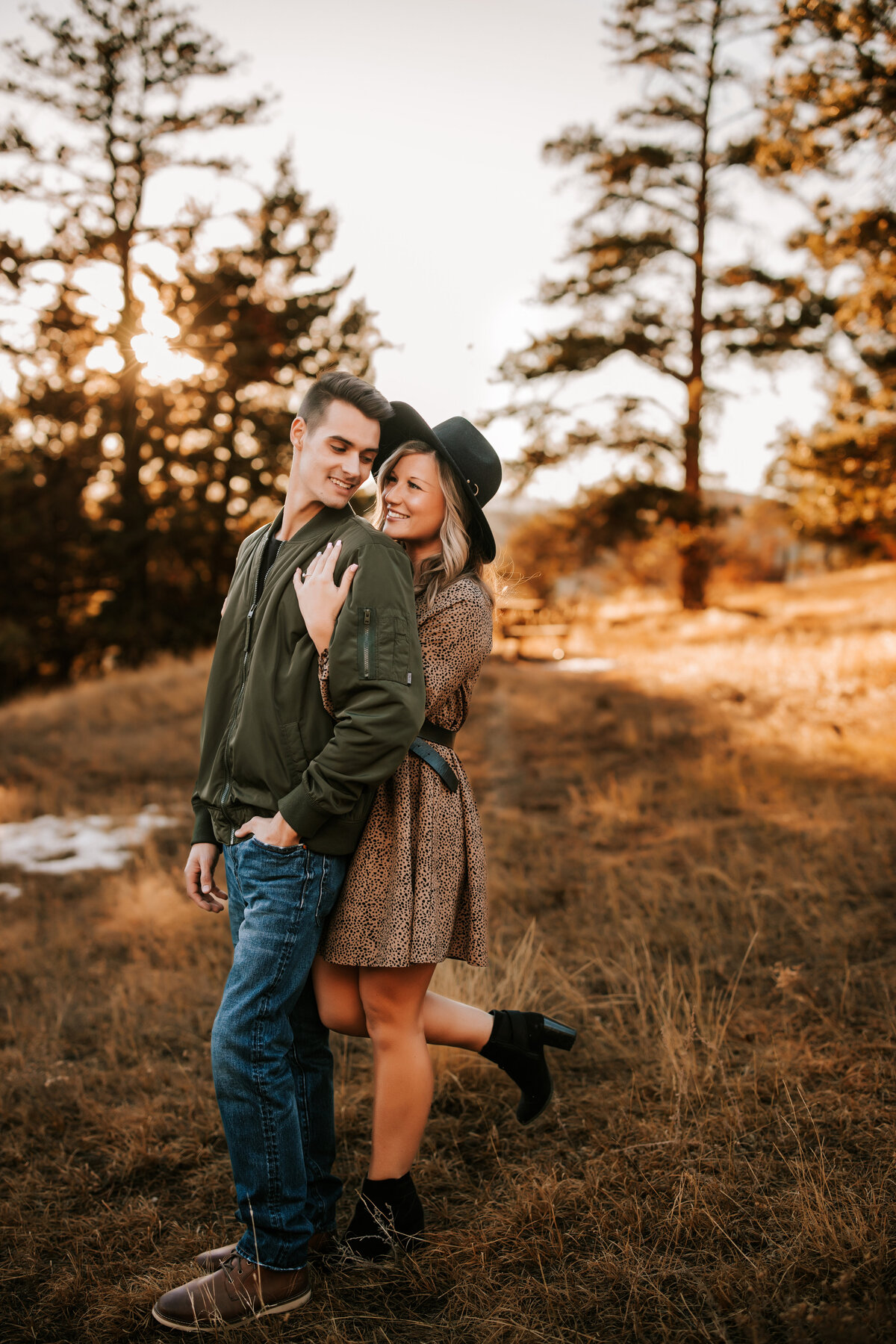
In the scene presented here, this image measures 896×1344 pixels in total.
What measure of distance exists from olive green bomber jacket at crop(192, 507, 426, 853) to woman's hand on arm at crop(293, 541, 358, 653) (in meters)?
0.02

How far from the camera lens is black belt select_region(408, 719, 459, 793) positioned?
2.19 metres

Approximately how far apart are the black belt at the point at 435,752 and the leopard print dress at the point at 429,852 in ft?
0.05

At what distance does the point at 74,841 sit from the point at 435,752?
5.50 meters

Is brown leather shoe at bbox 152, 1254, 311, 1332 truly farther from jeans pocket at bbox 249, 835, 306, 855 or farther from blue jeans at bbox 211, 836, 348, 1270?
jeans pocket at bbox 249, 835, 306, 855

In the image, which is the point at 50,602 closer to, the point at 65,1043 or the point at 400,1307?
the point at 65,1043

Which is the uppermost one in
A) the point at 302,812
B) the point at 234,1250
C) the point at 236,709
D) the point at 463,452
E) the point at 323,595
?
the point at 463,452

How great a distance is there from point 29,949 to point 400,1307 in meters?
3.42

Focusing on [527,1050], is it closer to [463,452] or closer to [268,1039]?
[268,1039]

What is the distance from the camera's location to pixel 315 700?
6.68 ft

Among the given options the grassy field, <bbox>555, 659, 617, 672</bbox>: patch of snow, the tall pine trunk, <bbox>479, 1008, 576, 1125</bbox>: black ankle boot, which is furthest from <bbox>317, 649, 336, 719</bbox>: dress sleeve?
the tall pine trunk

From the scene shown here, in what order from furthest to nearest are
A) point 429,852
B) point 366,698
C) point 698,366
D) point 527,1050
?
point 698,366, point 527,1050, point 429,852, point 366,698

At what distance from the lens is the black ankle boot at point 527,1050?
8.29 feet

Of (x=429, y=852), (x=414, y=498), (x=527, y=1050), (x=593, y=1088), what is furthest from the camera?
(x=593, y=1088)

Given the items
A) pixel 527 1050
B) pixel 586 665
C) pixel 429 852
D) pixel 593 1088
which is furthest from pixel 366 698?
pixel 586 665
